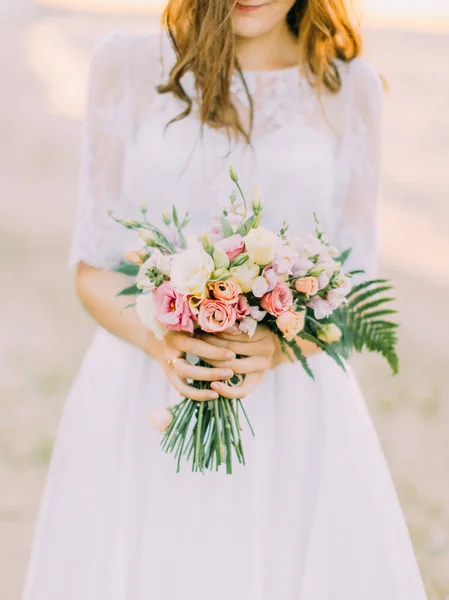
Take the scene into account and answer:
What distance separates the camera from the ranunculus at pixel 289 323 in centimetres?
168

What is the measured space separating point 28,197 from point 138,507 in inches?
284

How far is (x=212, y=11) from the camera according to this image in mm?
2027

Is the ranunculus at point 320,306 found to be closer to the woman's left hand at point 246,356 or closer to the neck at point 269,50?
the woman's left hand at point 246,356

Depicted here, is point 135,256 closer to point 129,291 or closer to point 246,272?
point 129,291

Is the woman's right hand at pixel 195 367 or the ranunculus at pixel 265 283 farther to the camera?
the woman's right hand at pixel 195 367

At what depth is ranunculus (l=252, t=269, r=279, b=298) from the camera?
1.65 m

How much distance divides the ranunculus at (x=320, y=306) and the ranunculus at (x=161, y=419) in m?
0.45

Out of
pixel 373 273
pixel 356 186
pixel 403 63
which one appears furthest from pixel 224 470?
pixel 403 63

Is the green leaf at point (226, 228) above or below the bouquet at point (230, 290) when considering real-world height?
above

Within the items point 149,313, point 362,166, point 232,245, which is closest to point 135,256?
point 149,313

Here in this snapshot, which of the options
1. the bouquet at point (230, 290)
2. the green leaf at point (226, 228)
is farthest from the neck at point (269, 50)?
the green leaf at point (226, 228)

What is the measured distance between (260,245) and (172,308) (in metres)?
0.25

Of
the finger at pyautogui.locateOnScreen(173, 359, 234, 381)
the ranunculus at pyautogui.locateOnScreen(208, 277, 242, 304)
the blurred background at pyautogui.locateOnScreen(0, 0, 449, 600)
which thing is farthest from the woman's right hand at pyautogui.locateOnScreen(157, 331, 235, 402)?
the blurred background at pyautogui.locateOnScreen(0, 0, 449, 600)

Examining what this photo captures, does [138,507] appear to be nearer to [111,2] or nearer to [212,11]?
[212,11]
